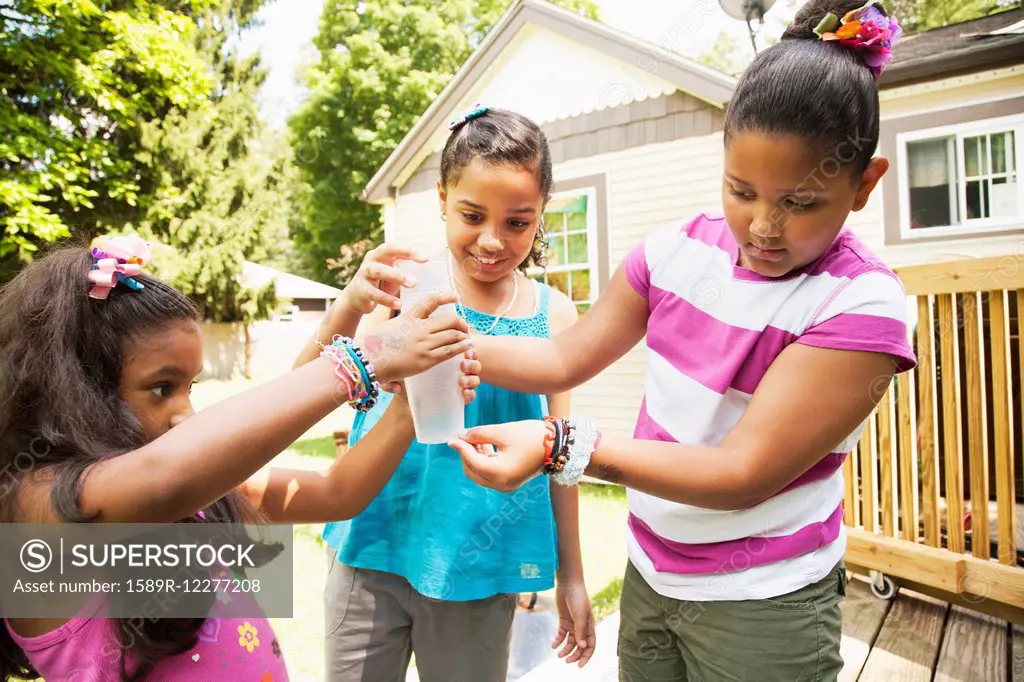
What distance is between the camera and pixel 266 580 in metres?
1.71

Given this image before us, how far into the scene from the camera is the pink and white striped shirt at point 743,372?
1162 mm

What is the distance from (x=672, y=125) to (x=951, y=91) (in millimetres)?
2734

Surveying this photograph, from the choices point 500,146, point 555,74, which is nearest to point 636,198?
point 555,74

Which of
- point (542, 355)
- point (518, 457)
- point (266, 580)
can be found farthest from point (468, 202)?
point (266, 580)

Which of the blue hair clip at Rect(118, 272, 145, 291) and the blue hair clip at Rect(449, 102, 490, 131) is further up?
the blue hair clip at Rect(449, 102, 490, 131)

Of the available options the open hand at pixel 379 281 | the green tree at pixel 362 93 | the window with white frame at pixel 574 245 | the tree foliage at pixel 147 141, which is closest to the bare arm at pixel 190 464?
the open hand at pixel 379 281

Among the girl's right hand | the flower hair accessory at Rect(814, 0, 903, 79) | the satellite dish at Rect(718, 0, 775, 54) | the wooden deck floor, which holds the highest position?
the satellite dish at Rect(718, 0, 775, 54)

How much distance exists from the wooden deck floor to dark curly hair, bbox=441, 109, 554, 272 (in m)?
2.44

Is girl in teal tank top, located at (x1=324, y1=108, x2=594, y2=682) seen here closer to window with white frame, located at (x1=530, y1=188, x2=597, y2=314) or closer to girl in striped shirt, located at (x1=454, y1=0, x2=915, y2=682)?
girl in striped shirt, located at (x1=454, y1=0, x2=915, y2=682)

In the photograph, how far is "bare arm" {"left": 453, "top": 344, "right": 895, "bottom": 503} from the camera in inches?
44.8

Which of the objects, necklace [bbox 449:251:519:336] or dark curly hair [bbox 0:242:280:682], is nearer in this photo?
dark curly hair [bbox 0:242:280:682]

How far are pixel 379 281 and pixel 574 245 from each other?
702cm

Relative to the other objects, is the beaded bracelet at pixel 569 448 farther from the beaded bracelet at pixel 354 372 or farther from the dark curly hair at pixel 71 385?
the dark curly hair at pixel 71 385

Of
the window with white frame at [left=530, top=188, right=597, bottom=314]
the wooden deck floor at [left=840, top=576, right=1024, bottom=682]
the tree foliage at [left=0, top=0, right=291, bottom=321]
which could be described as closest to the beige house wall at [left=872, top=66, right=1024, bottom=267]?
the window with white frame at [left=530, top=188, right=597, bottom=314]
